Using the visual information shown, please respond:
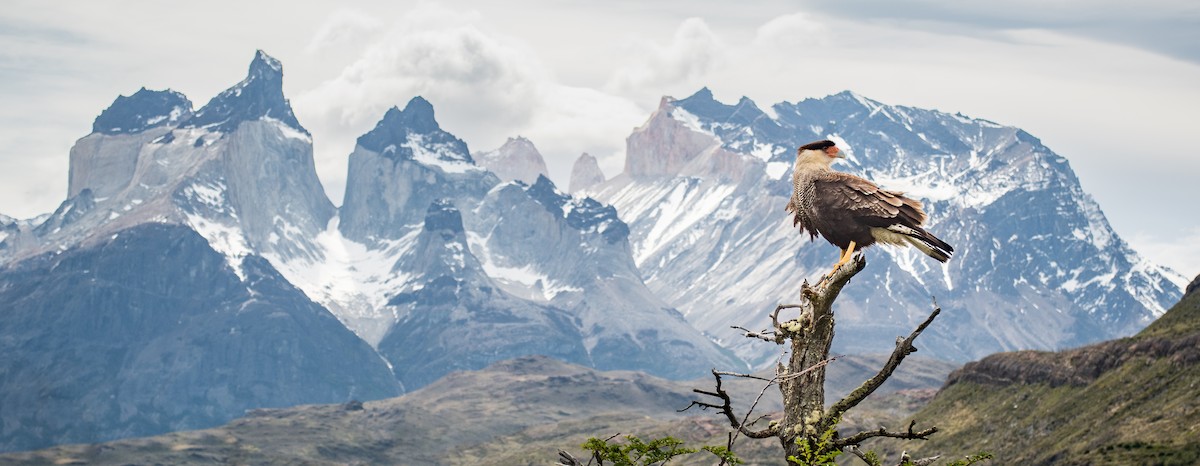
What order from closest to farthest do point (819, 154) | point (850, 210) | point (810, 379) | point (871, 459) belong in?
point (871, 459), point (810, 379), point (850, 210), point (819, 154)

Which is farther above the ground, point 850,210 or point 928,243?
point 850,210

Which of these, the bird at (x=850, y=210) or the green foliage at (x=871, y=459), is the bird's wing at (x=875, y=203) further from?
the green foliage at (x=871, y=459)

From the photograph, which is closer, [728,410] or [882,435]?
[728,410]

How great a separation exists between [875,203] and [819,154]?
Result: 3707mm

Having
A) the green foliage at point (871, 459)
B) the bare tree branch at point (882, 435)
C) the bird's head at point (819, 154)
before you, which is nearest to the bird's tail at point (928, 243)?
the bird's head at point (819, 154)

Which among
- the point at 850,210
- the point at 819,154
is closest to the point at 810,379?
the point at 850,210

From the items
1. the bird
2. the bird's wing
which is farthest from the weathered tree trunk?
the bird's wing

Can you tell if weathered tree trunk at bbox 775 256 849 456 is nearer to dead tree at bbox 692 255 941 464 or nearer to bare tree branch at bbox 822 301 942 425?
dead tree at bbox 692 255 941 464

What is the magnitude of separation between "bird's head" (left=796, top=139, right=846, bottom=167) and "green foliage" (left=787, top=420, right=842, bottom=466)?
10.1 m

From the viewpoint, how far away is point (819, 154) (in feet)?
126

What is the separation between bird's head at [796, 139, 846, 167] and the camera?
3806 centimetres

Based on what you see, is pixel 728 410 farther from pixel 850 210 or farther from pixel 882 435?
pixel 850 210

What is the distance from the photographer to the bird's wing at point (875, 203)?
34906 mm

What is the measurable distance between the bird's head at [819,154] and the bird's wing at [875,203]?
1909 mm
